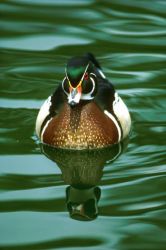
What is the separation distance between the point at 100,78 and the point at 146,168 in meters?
1.54

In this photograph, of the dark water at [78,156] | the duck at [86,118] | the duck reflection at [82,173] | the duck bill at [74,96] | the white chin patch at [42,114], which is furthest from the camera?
the white chin patch at [42,114]

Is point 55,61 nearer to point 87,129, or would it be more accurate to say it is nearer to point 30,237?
point 87,129

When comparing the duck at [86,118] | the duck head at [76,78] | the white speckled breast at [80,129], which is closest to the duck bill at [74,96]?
the duck head at [76,78]

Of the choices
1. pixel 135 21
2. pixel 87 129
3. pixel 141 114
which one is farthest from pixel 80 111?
pixel 135 21

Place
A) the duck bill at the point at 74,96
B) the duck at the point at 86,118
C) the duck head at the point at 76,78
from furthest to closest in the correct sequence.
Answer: the duck at the point at 86,118, the duck head at the point at 76,78, the duck bill at the point at 74,96

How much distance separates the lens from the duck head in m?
8.87

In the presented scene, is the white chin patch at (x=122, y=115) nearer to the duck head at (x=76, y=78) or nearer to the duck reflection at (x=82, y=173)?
the duck reflection at (x=82, y=173)

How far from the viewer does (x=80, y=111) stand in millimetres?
9445

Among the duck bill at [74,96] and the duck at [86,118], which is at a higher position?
the duck bill at [74,96]

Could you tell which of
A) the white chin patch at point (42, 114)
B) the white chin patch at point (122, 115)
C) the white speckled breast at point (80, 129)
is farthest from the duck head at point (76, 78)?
the white chin patch at point (122, 115)

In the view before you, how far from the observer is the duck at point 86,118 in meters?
9.35

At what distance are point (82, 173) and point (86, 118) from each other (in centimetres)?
76

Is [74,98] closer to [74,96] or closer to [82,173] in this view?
[74,96]

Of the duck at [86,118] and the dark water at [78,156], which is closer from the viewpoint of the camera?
the dark water at [78,156]
